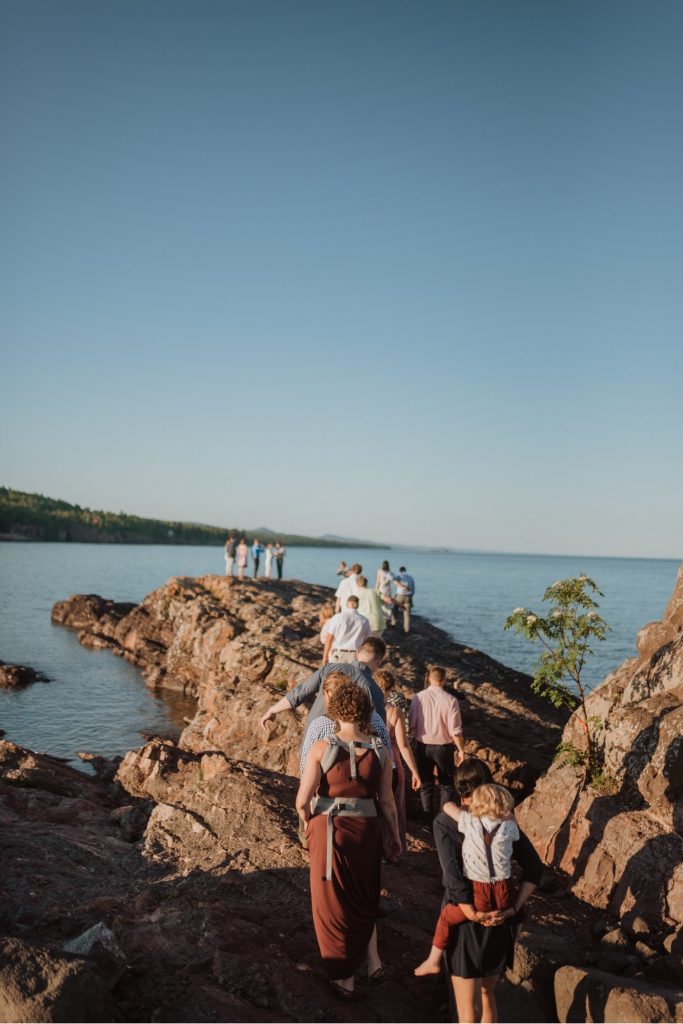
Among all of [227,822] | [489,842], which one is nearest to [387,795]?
[489,842]

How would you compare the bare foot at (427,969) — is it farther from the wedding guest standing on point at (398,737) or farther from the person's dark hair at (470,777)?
the wedding guest standing on point at (398,737)

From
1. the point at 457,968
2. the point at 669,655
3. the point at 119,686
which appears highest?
the point at 669,655

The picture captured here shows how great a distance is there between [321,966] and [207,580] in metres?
26.2

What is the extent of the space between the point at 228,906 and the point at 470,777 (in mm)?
2846

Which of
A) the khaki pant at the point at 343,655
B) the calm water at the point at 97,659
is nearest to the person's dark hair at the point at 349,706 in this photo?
the khaki pant at the point at 343,655

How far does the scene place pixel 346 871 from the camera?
15.7ft

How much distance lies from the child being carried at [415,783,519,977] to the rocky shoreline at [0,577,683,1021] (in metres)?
1.30

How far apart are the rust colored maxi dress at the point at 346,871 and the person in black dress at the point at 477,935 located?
60cm

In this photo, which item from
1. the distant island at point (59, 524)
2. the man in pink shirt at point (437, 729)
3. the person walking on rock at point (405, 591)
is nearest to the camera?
the man in pink shirt at point (437, 729)

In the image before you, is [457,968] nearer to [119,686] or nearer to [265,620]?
[265,620]

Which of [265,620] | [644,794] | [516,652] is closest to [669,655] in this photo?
[644,794]

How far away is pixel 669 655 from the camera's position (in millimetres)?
9875

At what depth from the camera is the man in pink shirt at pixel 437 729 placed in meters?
8.59

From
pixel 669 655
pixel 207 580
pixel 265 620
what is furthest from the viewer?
pixel 207 580
